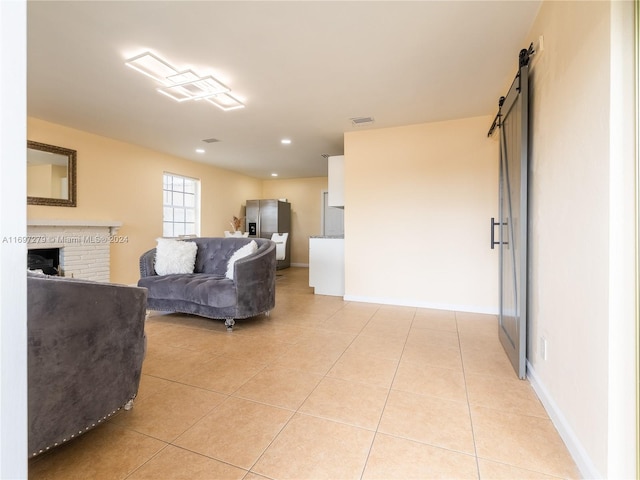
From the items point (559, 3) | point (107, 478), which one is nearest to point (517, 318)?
point (559, 3)

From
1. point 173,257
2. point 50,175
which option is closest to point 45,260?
point 50,175

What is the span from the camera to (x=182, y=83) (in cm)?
279

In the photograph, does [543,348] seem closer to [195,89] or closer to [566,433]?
[566,433]

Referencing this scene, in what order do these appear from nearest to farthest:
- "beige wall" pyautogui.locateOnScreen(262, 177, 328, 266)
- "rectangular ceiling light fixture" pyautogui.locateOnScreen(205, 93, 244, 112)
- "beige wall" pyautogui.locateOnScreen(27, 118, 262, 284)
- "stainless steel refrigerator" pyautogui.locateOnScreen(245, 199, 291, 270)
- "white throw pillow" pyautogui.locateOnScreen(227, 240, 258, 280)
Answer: "rectangular ceiling light fixture" pyautogui.locateOnScreen(205, 93, 244, 112), "white throw pillow" pyautogui.locateOnScreen(227, 240, 258, 280), "beige wall" pyautogui.locateOnScreen(27, 118, 262, 284), "stainless steel refrigerator" pyautogui.locateOnScreen(245, 199, 291, 270), "beige wall" pyautogui.locateOnScreen(262, 177, 328, 266)

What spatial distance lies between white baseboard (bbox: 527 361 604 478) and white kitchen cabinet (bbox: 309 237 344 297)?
2953mm

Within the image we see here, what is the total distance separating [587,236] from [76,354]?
7.29 ft

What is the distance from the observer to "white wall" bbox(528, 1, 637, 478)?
1052mm

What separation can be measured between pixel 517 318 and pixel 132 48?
11.8 feet

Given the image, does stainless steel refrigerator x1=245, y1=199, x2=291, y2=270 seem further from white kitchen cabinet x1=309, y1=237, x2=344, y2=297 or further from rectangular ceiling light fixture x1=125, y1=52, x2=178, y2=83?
rectangular ceiling light fixture x1=125, y1=52, x2=178, y2=83

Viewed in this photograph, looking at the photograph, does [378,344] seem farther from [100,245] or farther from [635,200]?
[100,245]

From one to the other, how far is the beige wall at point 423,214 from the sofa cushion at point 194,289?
194cm

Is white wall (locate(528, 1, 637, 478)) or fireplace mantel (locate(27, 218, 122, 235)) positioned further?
fireplace mantel (locate(27, 218, 122, 235))

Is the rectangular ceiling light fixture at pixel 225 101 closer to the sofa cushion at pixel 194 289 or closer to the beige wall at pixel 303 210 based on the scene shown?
the sofa cushion at pixel 194 289

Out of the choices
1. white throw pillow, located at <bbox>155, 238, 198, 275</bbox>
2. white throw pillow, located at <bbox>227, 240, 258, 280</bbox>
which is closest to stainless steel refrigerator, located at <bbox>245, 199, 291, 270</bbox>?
white throw pillow, located at <bbox>155, 238, 198, 275</bbox>
